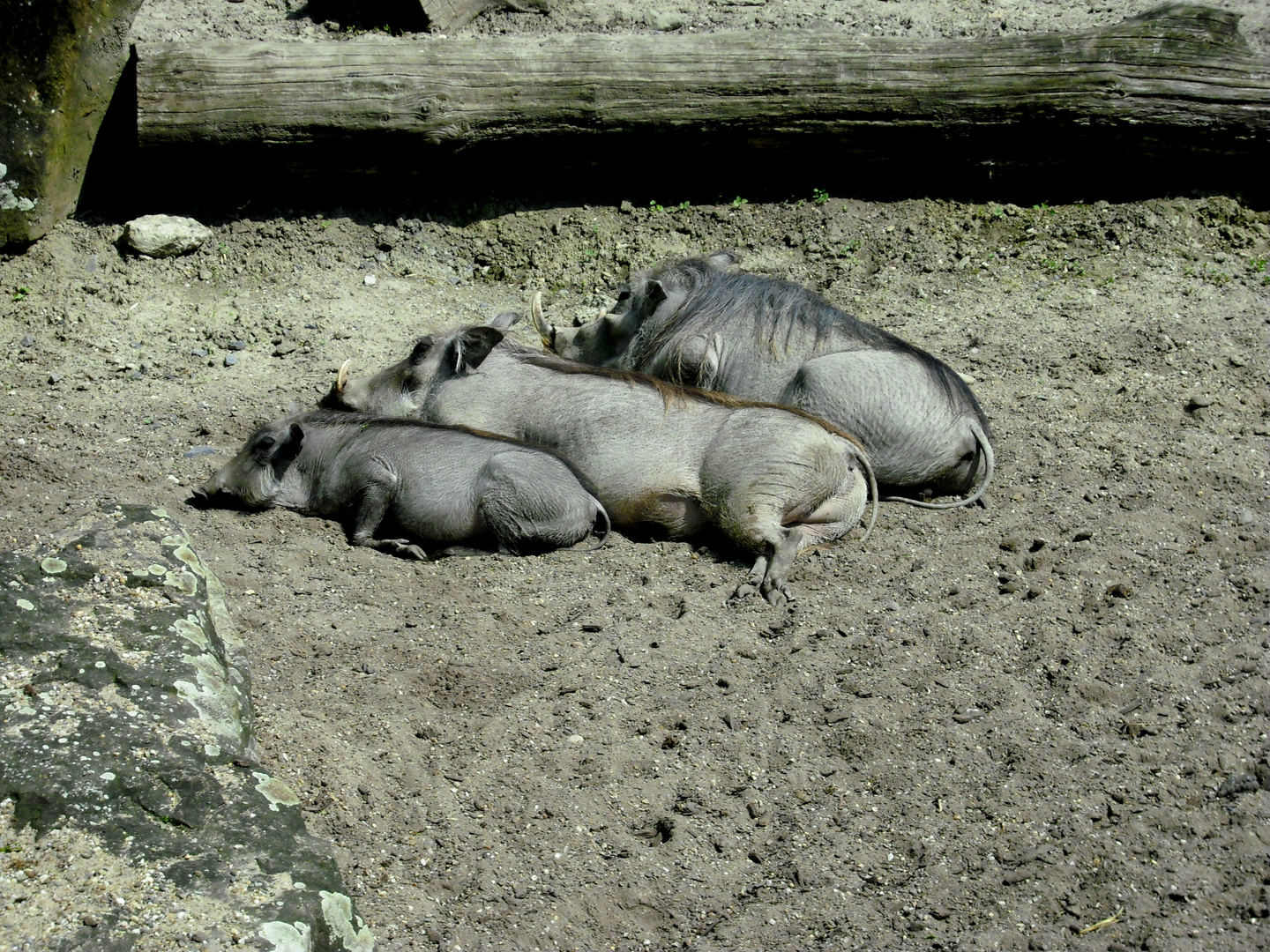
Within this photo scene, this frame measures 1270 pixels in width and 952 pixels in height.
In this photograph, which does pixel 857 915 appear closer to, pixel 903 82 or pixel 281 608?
pixel 281 608

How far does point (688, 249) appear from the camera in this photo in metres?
6.39

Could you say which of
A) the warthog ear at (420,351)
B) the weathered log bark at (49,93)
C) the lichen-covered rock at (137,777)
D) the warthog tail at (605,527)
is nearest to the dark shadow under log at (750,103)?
the weathered log bark at (49,93)

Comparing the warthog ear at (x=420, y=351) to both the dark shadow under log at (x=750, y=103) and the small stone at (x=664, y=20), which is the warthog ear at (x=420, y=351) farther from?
the small stone at (x=664, y=20)

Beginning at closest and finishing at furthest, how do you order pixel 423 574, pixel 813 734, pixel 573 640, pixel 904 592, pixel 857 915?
pixel 857 915 → pixel 813 734 → pixel 573 640 → pixel 904 592 → pixel 423 574

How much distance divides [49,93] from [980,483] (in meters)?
5.01

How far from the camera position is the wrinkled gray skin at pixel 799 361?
4738 millimetres

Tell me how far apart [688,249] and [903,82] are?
4.78 feet

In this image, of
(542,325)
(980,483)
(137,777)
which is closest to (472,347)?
(542,325)

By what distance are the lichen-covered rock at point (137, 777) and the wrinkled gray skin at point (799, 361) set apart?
268cm

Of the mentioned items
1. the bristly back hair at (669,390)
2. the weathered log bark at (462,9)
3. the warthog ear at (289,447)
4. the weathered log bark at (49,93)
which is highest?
the weathered log bark at (462,9)

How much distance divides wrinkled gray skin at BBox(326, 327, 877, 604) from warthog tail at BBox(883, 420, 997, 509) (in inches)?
7.6

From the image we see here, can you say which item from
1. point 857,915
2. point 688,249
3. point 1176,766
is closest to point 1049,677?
point 1176,766

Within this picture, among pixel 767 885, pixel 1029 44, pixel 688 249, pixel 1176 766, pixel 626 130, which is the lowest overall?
pixel 767 885

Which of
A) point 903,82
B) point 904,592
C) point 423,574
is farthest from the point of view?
point 903,82
